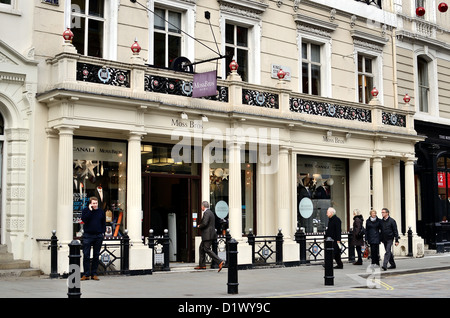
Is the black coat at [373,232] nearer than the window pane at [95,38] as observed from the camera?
No

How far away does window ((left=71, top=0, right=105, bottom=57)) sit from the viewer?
696 inches

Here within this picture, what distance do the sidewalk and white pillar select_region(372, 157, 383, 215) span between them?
4732mm

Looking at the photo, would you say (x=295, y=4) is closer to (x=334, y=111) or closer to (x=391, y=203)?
(x=334, y=111)

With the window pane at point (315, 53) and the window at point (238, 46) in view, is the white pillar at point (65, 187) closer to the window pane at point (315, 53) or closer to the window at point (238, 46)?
the window at point (238, 46)

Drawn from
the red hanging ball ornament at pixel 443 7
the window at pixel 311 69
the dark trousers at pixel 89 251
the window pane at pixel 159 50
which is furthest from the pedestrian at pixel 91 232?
the red hanging ball ornament at pixel 443 7

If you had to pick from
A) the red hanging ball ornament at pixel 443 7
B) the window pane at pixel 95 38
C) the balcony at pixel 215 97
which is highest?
the red hanging ball ornament at pixel 443 7

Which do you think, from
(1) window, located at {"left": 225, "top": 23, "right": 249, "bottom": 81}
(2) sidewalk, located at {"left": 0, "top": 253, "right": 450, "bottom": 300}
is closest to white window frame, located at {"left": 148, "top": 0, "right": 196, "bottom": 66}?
(1) window, located at {"left": 225, "top": 23, "right": 249, "bottom": 81}

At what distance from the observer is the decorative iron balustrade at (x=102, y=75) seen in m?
16.2

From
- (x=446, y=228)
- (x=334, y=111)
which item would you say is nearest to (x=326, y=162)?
(x=334, y=111)

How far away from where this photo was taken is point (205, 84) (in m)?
17.8

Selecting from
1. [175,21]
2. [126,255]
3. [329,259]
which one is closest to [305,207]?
[175,21]

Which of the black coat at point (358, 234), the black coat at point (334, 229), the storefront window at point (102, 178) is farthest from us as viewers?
the black coat at point (358, 234)

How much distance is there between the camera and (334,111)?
73.9 ft

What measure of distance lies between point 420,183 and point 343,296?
16.4 metres
